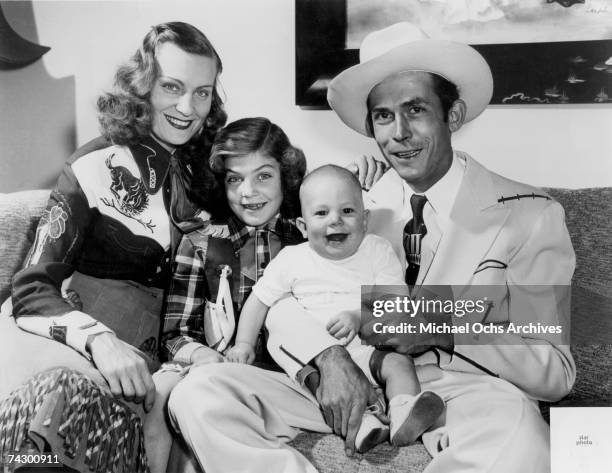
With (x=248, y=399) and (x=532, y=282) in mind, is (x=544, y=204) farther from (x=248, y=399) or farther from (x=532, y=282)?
(x=248, y=399)

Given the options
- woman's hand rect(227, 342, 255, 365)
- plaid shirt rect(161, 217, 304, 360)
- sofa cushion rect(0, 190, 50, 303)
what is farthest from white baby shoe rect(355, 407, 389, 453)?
sofa cushion rect(0, 190, 50, 303)

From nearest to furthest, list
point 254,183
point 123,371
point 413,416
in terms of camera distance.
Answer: point 413,416 < point 123,371 < point 254,183

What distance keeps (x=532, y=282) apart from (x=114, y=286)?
3.52 feet

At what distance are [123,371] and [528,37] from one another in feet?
4.32

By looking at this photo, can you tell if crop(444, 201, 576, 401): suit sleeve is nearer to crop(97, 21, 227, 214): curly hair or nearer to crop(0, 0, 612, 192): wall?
crop(0, 0, 612, 192): wall

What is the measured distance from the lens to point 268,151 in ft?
5.64

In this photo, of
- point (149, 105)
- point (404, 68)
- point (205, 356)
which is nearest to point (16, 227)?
point (149, 105)

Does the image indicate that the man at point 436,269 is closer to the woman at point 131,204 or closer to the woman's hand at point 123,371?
the woman's hand at point 123,371

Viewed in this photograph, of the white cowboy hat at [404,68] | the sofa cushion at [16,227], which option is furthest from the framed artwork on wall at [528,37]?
the sofa cushion at [16,227]

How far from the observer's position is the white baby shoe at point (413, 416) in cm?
147

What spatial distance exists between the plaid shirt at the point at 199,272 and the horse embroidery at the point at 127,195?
145mm

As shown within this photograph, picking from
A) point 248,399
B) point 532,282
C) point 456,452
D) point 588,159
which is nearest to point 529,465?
point 456,452

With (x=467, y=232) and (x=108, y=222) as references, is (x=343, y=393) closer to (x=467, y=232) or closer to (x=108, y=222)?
(x=467, y=232)

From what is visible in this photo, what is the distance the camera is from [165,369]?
1673 mm
